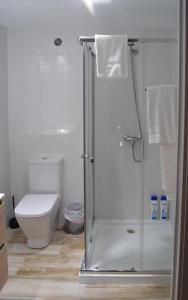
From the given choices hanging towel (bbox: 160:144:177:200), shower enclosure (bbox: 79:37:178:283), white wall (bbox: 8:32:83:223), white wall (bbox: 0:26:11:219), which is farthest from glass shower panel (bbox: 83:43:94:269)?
white wall (bbox: 0:26:11:219)

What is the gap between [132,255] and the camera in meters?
2.56

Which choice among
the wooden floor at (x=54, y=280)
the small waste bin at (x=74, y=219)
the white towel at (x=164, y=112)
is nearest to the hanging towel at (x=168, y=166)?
the white towel at (x=164, y=112)

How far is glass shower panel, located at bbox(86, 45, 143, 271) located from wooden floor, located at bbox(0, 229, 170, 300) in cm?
45

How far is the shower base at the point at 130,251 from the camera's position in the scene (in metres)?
2.30

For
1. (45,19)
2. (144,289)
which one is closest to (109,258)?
(144,289)

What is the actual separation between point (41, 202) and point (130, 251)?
99 centimetres

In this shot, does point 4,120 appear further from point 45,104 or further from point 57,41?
point 57,41

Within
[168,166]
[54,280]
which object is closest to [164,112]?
[168,166]

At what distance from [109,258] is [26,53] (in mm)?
2368

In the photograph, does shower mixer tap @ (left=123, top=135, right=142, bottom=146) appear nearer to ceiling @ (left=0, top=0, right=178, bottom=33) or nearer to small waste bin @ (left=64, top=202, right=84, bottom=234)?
small waste bin @ (left=64, top=202, right=84, bottom=234)

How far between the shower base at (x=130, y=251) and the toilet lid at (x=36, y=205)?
571mm

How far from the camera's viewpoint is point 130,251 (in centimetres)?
263

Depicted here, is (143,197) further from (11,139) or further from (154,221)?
(11,139)

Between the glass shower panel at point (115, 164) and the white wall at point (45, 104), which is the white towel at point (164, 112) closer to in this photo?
the glass shower panel at point (115, 164)
